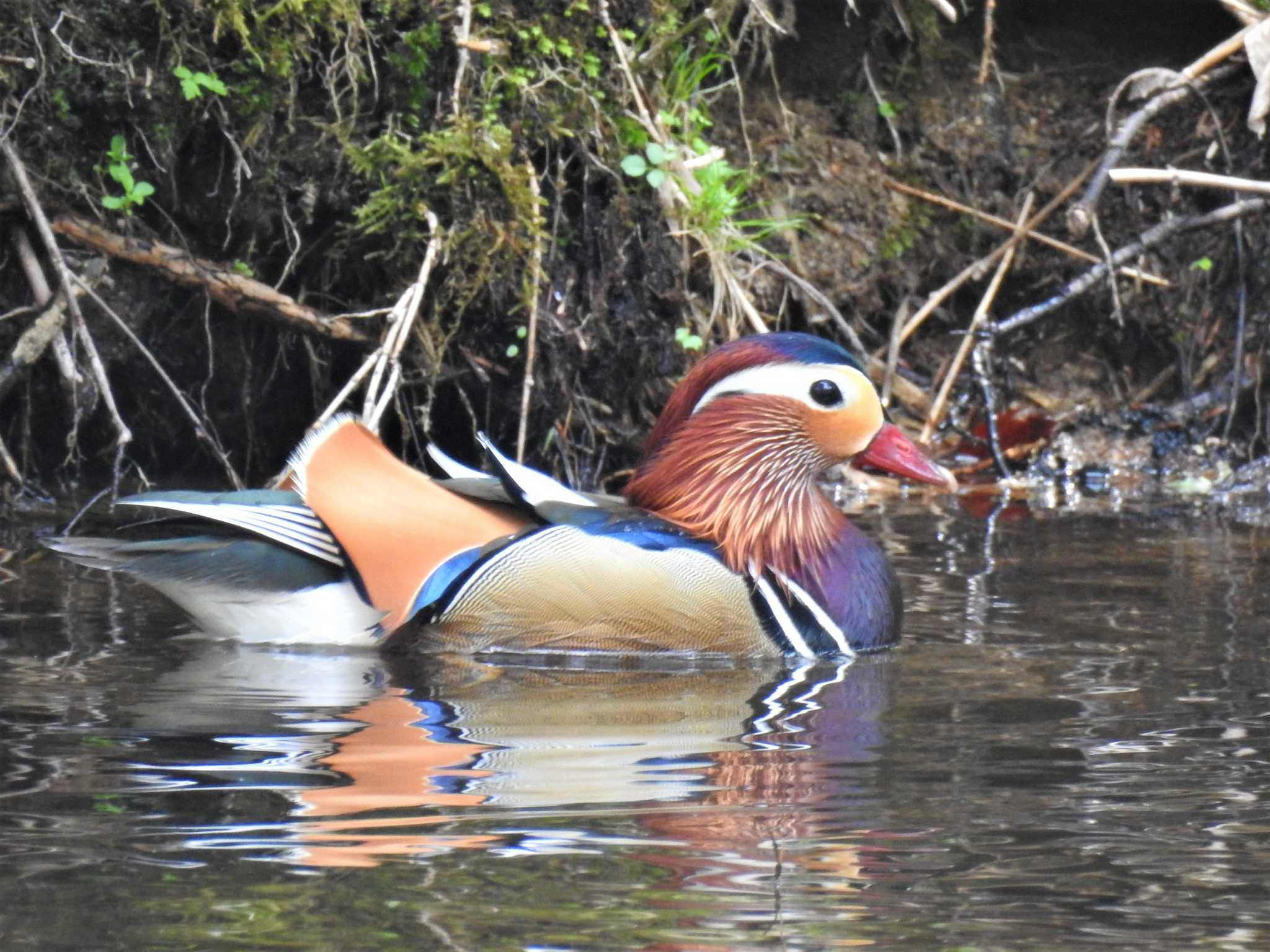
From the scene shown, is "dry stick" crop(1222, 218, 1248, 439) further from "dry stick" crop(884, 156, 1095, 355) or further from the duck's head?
the duck's head

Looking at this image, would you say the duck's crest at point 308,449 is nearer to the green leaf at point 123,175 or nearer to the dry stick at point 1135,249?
the green leaf at point 123,175

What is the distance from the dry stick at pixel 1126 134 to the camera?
712 centimetres

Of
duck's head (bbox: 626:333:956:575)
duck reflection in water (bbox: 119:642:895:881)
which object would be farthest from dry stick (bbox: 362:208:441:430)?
duck reflection in water (bbox: 119:642:895:881)

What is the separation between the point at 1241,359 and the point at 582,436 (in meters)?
2.97

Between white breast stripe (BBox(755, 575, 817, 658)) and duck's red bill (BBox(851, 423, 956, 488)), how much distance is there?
56cm

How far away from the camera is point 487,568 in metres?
4.28

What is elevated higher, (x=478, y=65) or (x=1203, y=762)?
(x=478, y=65)

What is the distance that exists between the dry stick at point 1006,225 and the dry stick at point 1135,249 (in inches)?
3.8

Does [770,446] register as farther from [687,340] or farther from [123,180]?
[123,180]

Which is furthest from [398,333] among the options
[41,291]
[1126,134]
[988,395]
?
[1126,134]

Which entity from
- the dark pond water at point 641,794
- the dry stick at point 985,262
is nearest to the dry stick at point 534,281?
the dark pond water at point 641,794

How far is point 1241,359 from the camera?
762cm

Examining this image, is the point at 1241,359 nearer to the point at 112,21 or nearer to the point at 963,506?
the point at 963,506

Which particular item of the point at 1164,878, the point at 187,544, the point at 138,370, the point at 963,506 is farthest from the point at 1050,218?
the point at 1164,878
